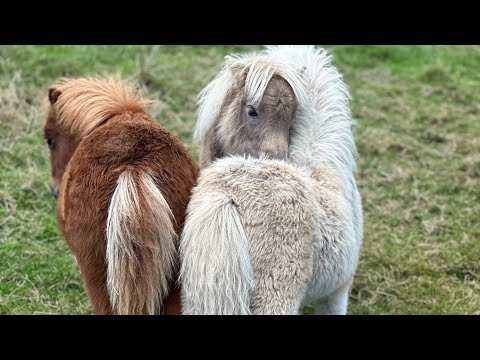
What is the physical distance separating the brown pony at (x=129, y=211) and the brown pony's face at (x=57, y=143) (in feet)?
2.61

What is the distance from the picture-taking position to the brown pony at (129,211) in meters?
3.25

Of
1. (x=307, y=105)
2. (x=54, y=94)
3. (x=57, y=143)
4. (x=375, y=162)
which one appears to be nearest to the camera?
(x=307, y=105)

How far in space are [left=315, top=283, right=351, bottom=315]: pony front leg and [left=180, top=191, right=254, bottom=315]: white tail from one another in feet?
3.63

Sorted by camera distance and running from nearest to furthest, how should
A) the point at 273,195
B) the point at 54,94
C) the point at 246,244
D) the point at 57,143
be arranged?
1. the point at 246,244
2. the point at 273,195
3. the point at 54,94
4. the point at 57,143

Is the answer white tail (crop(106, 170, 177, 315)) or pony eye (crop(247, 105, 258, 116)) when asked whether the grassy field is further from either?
pony eye (crop(247, 105, 258, 116))

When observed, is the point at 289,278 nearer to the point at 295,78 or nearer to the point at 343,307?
the point at 343,307

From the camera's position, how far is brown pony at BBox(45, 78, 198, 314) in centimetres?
325

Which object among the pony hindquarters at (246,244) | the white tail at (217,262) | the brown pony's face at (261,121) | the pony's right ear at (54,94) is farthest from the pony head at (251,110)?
the pony's right ear at (54,94)

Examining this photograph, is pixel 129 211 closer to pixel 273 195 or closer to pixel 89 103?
pixel 273 195

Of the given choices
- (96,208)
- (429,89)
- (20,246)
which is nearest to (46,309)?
(20,246)

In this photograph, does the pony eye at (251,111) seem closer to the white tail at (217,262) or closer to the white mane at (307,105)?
the white mane at (307,105)

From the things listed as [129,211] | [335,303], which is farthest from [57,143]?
[335,303]

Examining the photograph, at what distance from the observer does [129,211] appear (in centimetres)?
321

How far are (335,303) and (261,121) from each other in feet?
4.26
